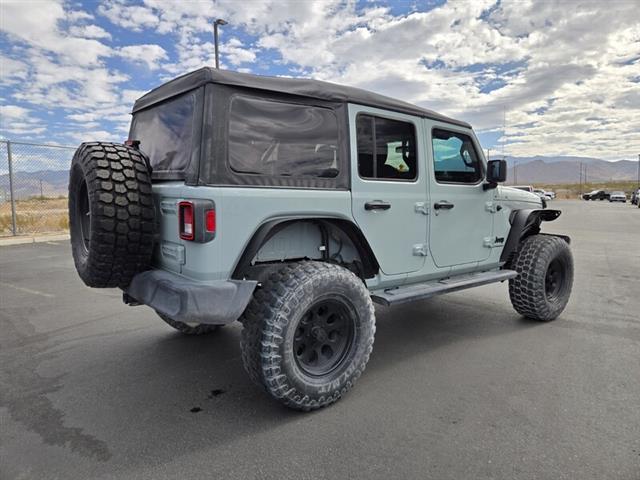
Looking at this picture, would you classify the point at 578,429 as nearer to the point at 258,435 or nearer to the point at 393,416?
the point at 393,416

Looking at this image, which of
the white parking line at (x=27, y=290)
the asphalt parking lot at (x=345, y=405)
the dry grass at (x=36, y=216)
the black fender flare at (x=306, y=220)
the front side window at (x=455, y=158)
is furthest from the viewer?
the dry grass at (x=36, y=216)

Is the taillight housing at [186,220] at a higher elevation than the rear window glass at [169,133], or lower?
lower

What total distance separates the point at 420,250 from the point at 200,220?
193 cm

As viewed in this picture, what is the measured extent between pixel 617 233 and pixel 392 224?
1368 centimetres

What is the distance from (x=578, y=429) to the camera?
264 cm

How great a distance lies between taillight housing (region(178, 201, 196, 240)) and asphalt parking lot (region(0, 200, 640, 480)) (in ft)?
3.83

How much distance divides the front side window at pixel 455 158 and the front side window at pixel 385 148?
320mm

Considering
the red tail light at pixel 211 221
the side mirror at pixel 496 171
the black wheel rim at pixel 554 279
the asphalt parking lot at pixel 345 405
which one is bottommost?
the asphalt parking lot at pixel 345 405

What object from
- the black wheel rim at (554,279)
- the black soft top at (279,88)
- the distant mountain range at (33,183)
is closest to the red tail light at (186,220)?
the black soft top at (279,88)

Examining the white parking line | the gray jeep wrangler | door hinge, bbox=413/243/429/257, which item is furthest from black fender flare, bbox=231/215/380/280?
the white parking line

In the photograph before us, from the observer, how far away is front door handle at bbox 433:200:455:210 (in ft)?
12.5

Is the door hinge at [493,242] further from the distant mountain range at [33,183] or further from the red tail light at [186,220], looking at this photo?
the distant mountain range at [33,183]

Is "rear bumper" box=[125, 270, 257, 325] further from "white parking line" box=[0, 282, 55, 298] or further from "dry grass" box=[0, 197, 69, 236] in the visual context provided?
"dry grass" box=[0, 197, 69, 236]

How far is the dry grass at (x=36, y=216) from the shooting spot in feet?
38.7
